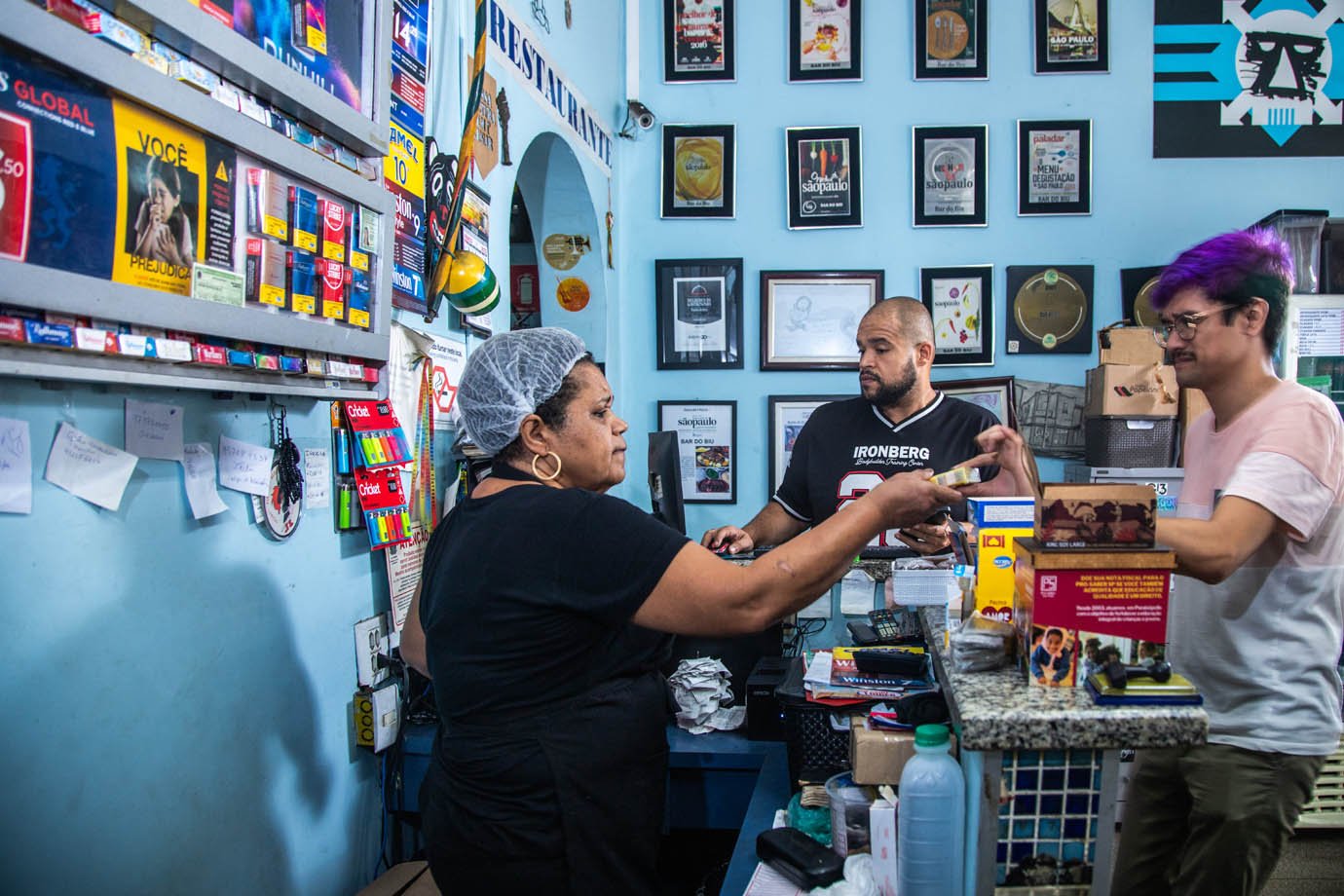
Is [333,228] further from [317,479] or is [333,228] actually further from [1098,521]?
[1098,521]

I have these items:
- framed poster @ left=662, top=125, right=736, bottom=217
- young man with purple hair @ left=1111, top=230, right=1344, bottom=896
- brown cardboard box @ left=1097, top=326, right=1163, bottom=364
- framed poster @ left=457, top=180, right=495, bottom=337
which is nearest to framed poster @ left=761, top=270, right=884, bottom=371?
framed poster @ left=662, top=125, right=736, bottom=217

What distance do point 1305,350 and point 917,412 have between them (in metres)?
1.70

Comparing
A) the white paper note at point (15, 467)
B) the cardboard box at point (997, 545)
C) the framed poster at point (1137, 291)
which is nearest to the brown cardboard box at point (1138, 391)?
the framed poster at point (1137, 291)

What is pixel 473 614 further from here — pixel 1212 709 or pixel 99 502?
pixel 1212 709

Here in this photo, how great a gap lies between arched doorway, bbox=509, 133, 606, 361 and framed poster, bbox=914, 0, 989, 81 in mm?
1705

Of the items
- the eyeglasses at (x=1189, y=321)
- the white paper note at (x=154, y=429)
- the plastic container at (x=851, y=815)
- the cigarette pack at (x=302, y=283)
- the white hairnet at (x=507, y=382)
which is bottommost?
the plastic container at (x=851, y=815)

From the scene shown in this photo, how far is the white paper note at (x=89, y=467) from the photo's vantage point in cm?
110

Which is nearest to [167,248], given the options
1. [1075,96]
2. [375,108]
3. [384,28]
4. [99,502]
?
[99,502]

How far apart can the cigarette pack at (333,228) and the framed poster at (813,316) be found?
8.16 feet

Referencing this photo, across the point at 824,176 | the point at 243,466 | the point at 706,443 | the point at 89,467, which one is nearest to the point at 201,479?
the point at 243,466

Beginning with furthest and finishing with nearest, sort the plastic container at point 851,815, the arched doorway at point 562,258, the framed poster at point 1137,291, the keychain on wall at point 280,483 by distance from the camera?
the framed poster at point 1137,291 → the arched doorway at point 562,258 → the keychain on wall at point 280,483 → the plastic container at point 851,815

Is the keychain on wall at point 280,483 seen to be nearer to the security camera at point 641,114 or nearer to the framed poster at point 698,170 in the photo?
the framed poster at point 698,170

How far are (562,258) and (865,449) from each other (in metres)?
1.52

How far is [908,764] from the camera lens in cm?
114
